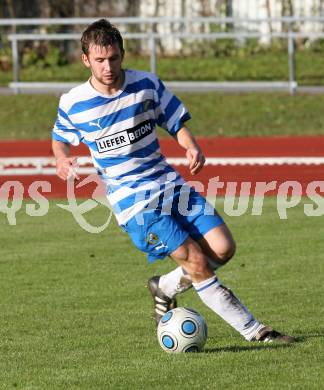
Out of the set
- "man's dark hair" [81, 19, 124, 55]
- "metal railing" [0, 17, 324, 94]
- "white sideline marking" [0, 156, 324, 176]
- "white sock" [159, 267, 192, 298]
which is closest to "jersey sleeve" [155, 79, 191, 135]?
"man's dark hair" [81, 19, 124, 55]

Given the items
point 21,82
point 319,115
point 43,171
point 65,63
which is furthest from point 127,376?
point 65,63

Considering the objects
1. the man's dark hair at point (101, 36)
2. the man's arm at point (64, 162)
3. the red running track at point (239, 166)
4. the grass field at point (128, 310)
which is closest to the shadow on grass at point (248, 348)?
the grass field at point (128, 310)

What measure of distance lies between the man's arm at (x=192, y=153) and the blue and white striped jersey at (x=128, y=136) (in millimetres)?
81

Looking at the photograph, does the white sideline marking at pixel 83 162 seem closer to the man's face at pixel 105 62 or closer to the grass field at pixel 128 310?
the grass field at pixel 128 310

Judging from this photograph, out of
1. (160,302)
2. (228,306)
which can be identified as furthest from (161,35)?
(228,306)

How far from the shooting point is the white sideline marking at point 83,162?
20359 millimetres

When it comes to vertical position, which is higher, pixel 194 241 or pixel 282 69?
pixel 194 241

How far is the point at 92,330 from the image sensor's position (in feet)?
28.8

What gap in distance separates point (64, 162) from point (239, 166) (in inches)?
497

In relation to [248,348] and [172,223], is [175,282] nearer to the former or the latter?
[172,223]

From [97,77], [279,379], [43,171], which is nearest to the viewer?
[279,379]

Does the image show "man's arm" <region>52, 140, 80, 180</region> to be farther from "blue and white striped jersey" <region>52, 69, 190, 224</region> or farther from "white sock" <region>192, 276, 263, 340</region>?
"white sock" <region>192, 276, 263, 340</region>

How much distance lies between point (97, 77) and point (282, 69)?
20.0 m

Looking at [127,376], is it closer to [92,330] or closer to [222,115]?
[92,330]
